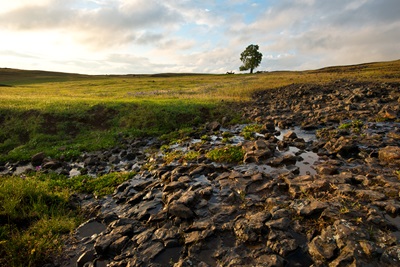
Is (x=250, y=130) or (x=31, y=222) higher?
(x=250, y=130)

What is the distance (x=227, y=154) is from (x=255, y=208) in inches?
245

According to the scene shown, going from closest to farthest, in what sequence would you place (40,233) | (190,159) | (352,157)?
1. (40,233)
2. (352,157)
3. (190,159)

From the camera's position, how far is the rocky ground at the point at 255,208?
23.7 feet

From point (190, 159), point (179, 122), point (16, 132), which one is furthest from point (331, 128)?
point (16, 132)

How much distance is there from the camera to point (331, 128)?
19859 millimetres

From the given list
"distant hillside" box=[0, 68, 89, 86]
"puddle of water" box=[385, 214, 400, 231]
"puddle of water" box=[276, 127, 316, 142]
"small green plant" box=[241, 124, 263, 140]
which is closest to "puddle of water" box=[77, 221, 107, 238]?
"puddle of water" box=[385, 214, 400, 231]

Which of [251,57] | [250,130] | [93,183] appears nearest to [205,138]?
[250,130]

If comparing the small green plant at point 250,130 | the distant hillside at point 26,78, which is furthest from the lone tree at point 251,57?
the small green plant at point 250,130

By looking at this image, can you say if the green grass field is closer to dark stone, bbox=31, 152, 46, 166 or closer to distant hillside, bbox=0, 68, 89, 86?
dark stone, bbox=31, 152, 46, 166

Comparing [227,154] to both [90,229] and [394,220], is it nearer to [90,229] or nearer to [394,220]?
[90,229]

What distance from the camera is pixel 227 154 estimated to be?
15.6m

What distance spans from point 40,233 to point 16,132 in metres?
18.2

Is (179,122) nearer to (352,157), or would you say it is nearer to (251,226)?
(352,157)

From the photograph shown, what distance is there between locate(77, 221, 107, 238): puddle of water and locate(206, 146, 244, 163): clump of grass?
7420mm
